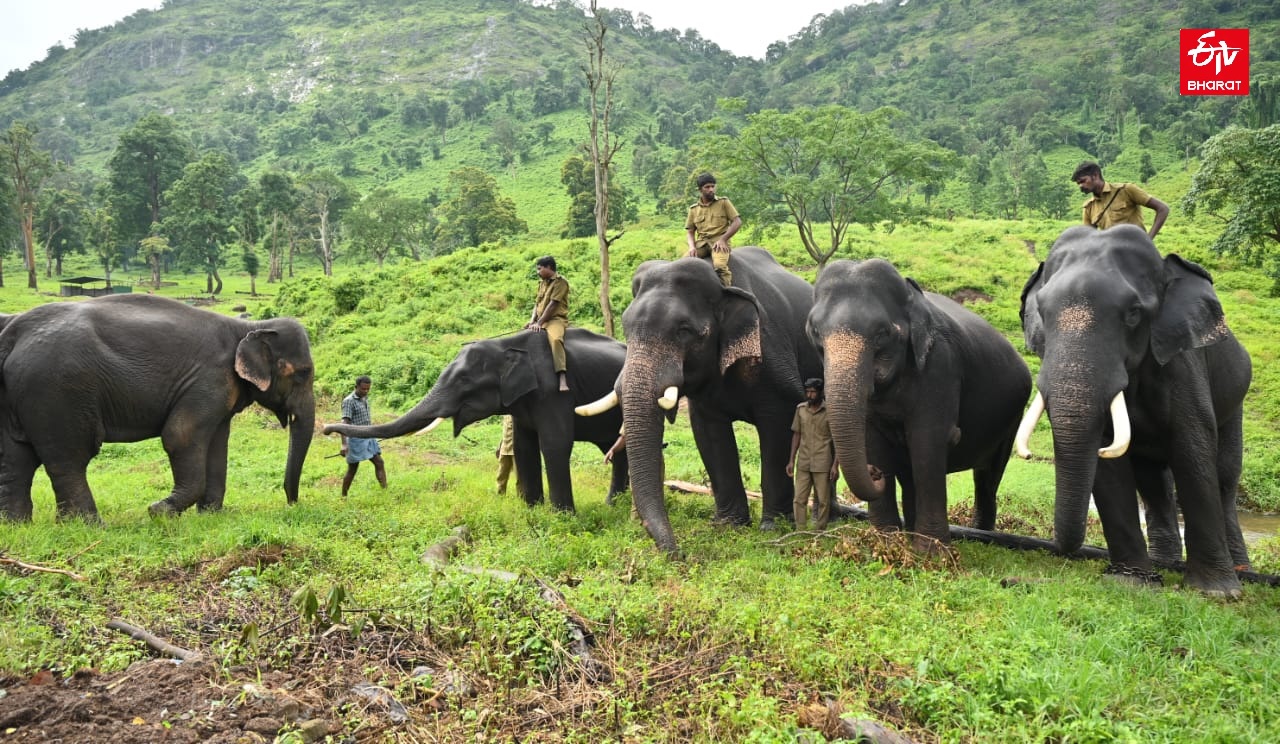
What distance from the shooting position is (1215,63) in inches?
2793

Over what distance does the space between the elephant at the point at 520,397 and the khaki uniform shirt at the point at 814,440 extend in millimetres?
2582

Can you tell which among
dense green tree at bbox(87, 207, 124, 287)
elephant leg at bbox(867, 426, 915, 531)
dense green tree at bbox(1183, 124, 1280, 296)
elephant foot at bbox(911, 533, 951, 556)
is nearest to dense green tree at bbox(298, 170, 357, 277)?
dense green tree at bbox(87, 207, 124, 287)

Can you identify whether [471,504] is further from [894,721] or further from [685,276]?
[894,721]

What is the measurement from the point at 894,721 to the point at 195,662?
3.74 m

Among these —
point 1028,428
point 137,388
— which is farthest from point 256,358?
point 1028,428

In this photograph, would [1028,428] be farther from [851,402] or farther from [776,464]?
[776,464]

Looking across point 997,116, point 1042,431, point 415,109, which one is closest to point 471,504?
point 1042,431

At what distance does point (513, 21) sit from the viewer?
596ft

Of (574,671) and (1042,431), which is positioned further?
(1042,431)

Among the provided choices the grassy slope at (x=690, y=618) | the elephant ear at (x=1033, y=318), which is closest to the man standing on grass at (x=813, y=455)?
the grassy slope at (x=690, y=618)

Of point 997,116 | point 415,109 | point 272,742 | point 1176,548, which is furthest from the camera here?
point 415,109

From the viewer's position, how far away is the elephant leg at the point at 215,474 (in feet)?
32.4

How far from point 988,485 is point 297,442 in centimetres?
778

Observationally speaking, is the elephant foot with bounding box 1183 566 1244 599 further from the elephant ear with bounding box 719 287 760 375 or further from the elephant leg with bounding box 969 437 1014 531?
the elephant ear with bounding box 719 287 760 375
